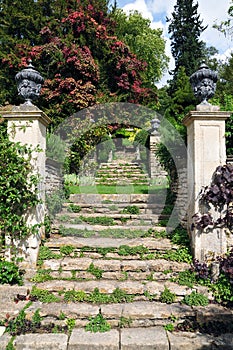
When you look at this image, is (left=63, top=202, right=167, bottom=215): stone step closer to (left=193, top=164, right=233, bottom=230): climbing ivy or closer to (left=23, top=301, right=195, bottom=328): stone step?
(left=193, top=164, right=233, bottom=230): climbing ivy

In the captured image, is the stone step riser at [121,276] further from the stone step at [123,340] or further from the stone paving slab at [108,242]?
the stone step at [123,340]

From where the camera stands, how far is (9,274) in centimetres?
346

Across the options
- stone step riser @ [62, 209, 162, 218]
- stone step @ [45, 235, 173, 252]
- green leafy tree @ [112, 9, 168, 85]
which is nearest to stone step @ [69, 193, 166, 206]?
stone step riser @ [62, 209, 162, 218]

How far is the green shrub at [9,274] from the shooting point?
3433mm

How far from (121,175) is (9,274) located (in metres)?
6.46

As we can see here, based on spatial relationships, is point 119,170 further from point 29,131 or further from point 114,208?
point 29,131

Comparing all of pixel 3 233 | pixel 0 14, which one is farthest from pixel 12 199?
pixel 0 14

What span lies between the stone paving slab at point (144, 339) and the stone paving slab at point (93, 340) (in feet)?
0.26

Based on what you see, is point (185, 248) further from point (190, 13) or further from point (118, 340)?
point (190, 13)

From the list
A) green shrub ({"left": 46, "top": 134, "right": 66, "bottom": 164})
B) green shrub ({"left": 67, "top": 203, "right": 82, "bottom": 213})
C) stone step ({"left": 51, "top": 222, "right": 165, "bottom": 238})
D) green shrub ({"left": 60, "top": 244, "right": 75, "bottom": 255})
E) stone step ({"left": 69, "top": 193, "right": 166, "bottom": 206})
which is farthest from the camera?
green shrub ({"left": 46, "top": 134, "right": 66, "bottom": 164})

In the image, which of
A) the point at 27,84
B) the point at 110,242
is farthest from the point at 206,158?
the point at 27,84

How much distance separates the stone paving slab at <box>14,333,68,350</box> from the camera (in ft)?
8.52

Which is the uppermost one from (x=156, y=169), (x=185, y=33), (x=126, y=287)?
(x=185, y=33)

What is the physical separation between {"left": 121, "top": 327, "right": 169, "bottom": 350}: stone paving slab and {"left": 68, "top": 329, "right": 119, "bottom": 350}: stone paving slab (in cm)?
8
